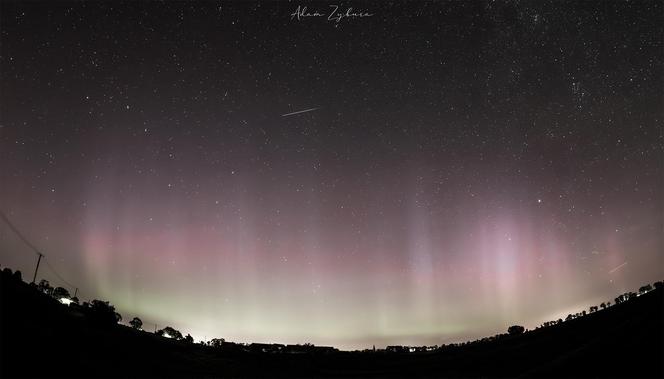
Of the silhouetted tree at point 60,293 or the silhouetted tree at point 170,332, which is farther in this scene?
the silhouetted tree at point 170,332

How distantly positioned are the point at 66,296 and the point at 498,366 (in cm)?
14830

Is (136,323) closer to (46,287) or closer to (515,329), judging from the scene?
(46,287)

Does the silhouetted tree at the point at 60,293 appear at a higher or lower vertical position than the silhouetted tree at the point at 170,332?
higher

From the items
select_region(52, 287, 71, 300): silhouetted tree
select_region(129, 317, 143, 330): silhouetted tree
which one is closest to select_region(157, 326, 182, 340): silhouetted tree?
select_region(129, 317, 143, 330): silhouetted tree

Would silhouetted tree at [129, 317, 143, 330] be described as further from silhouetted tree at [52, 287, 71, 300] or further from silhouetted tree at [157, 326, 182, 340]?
silhouetted tree at [52, 287, 71, 300]

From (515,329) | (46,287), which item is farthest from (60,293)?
(515,329)

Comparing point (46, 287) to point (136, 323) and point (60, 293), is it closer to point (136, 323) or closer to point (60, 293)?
point (60, 293)

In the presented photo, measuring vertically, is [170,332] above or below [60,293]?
below

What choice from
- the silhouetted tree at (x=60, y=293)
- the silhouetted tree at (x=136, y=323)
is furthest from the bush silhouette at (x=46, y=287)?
the silhouetted tree at (x=136, y=323)

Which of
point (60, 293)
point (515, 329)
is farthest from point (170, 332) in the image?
point (515, 329)

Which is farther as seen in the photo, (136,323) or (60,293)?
(136,323)

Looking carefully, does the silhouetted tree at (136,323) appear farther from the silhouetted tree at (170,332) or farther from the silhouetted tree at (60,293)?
the silhouetted tree at (60,293)

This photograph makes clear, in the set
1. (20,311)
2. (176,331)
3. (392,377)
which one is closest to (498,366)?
(392,377)

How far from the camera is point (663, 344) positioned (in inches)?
400
